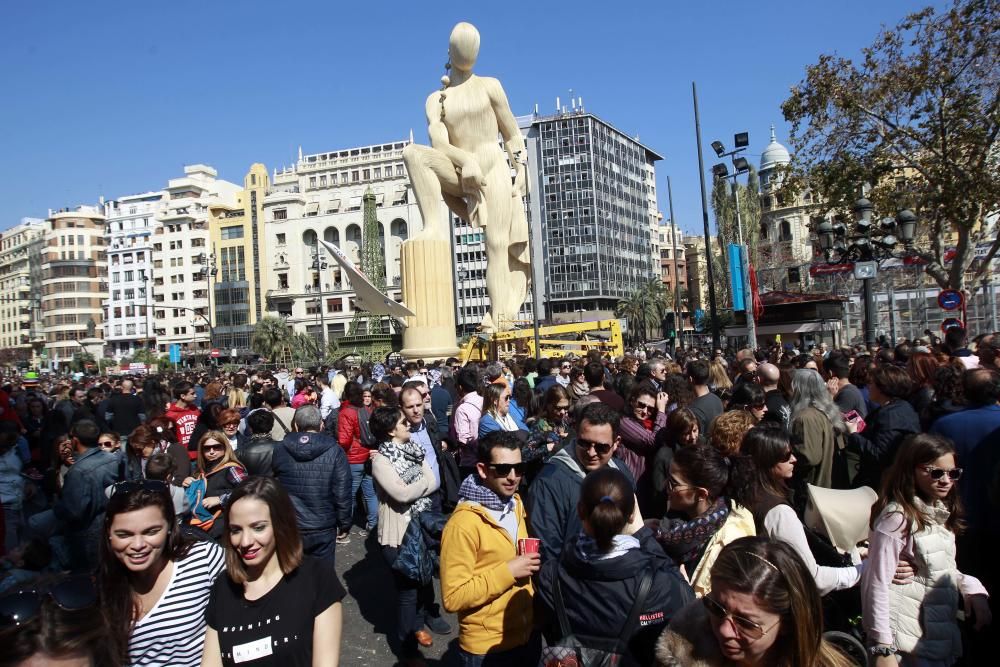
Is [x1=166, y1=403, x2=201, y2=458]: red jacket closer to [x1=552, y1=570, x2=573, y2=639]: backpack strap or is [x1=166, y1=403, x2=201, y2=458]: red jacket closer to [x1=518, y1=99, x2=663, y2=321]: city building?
[x1=552, y1=570, x2=573, y2=639]: backpack strap

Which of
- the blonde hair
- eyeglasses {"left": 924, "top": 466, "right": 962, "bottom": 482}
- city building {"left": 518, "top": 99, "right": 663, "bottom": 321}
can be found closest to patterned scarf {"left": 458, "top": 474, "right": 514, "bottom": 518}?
eyeglasses {"left": 924, "top": 466, "right": 962, "bottom": 482}

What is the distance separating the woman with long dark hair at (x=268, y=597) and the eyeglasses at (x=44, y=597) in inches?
27.9

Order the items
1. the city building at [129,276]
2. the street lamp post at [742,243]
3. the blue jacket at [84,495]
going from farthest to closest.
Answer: the city building at [129,276]
the street lamp post at [742,243]
the blue jacket at [84,495]

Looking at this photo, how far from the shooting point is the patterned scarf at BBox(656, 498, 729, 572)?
9.71 ft

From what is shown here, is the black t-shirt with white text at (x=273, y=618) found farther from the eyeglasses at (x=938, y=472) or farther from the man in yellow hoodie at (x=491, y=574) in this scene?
the eyeglasses at (x=938, y=472)

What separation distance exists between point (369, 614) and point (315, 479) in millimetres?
1383

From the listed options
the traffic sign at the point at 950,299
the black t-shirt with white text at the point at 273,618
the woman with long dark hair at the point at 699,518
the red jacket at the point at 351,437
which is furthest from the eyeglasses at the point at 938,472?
the traffic sign at the point at 950,299

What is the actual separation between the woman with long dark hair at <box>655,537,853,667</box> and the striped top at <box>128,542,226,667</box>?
1786mm

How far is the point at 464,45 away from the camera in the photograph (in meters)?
21.5

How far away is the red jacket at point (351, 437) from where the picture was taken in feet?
24.6

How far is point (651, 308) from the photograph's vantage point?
71.0 m

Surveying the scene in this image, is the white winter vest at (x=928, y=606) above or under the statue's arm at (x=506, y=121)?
under

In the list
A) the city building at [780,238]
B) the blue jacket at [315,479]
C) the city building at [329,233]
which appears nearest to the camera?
the blue jacket at [315,479]

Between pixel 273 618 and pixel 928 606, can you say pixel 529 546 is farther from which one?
pixel 928 606
